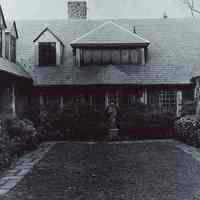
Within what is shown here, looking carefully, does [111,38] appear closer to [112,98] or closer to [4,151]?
[112,98]

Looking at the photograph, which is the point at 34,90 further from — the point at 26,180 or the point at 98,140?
the point at 26,180

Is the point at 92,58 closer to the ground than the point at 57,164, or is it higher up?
higher up

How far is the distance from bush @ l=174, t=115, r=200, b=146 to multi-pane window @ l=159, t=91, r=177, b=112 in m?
2.72

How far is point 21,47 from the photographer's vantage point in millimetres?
22438

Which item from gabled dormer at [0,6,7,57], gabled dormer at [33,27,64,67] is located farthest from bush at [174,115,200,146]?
gabled dormer at [0,6,7,57]

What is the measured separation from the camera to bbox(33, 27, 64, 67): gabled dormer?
20859mm

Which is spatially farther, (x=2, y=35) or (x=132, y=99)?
(x=132, y=99)

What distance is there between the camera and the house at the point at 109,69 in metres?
19.9

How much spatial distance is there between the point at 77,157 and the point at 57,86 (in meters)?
8.00

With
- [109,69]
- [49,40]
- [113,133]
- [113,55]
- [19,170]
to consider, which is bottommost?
[19,170]

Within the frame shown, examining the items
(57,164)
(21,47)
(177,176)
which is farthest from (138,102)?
(177,176)

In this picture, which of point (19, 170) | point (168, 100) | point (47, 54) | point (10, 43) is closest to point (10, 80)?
point (10, 43)

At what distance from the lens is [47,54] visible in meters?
21.2

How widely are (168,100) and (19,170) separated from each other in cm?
1183
